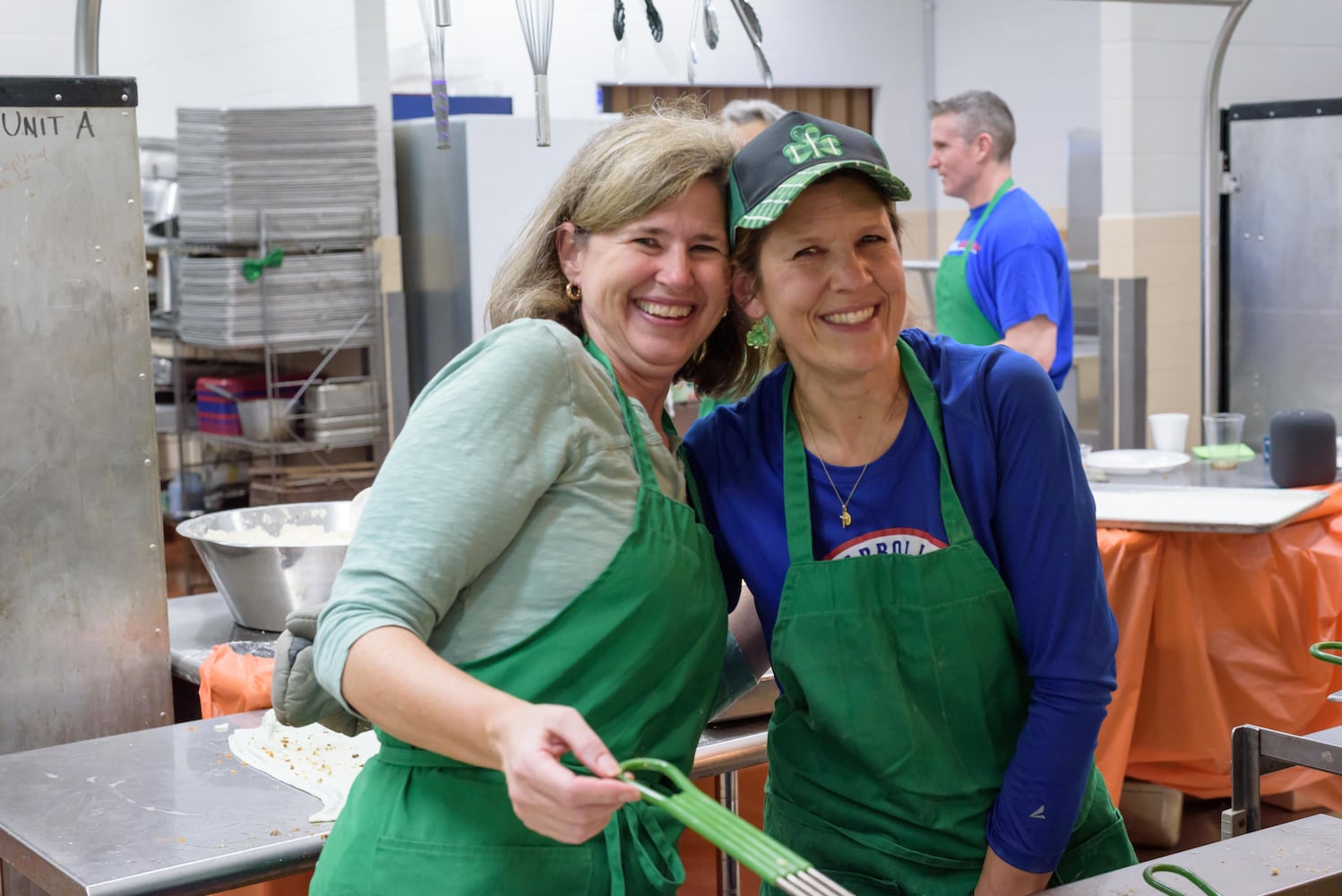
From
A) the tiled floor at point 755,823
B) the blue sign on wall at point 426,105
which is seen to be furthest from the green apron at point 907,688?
the blue sign on wall at point 426,105

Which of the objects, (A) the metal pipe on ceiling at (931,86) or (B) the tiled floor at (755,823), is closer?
(B) the tiled floor at (755,823)

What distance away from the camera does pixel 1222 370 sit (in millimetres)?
5836

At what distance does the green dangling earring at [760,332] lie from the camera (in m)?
1.55

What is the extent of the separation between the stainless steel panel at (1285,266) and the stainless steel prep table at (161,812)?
4.11 m

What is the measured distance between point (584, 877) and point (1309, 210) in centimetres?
500

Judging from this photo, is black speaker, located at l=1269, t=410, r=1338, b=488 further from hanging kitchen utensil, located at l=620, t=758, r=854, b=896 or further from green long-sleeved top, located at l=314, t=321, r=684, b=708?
hanging kitchen utensil, located at l=620, t=758, r=854, b=896

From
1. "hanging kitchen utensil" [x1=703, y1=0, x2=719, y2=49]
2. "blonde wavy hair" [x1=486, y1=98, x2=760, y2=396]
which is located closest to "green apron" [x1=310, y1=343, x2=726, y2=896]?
"blonde wavy hair" [x1=486, y1=98, x2=760, y2=396]

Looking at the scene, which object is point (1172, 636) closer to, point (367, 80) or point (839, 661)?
point (839, 661)

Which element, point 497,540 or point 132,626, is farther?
point 132,626

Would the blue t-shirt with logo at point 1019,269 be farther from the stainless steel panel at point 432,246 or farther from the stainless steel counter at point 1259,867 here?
the stainless steel counter at point 1259,867

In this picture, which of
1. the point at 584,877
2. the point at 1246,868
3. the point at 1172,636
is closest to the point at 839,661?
the point at 584,877

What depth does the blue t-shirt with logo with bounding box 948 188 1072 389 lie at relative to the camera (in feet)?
13.0

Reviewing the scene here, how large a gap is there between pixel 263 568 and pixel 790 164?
1400 millimetres

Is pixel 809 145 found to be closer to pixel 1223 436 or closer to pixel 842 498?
pixel 842 498
